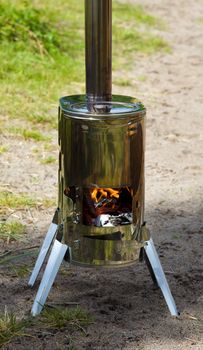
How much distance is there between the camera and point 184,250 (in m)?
4.02

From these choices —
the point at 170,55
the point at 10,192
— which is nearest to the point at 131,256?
the point at 10,192

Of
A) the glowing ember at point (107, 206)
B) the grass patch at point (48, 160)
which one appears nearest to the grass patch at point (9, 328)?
the glowing ember at point (107, 206)

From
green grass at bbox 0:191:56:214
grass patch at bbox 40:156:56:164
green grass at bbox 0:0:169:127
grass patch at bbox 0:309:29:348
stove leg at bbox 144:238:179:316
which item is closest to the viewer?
grass patch at bbox 0:309:29:348

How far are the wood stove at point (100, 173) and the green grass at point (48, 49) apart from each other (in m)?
2.76

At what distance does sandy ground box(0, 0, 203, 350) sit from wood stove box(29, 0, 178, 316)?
0.59ft

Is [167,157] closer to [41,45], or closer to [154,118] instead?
[154,118]

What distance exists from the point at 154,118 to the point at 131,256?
3232 mm

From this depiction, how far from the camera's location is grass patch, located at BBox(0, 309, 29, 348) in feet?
9.93

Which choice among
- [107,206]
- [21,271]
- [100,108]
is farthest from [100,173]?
[21,271]

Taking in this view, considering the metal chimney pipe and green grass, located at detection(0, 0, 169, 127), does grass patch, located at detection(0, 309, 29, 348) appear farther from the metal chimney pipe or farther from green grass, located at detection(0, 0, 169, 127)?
green grass, located at detection(0, 0, 169, 127)

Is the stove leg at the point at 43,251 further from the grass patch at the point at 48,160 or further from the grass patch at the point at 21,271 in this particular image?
the grass patch at the point at 48,160

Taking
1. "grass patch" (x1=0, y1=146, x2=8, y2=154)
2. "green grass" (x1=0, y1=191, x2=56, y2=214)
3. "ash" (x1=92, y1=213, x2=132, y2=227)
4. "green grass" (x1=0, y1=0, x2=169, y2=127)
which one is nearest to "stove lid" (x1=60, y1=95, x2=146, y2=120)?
"ash" (x1=92, y1=213, x2=132, y2=227)

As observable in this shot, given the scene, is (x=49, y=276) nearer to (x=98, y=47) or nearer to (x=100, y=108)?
(x=100, y=108)

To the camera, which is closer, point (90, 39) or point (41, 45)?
point (90, 39)
